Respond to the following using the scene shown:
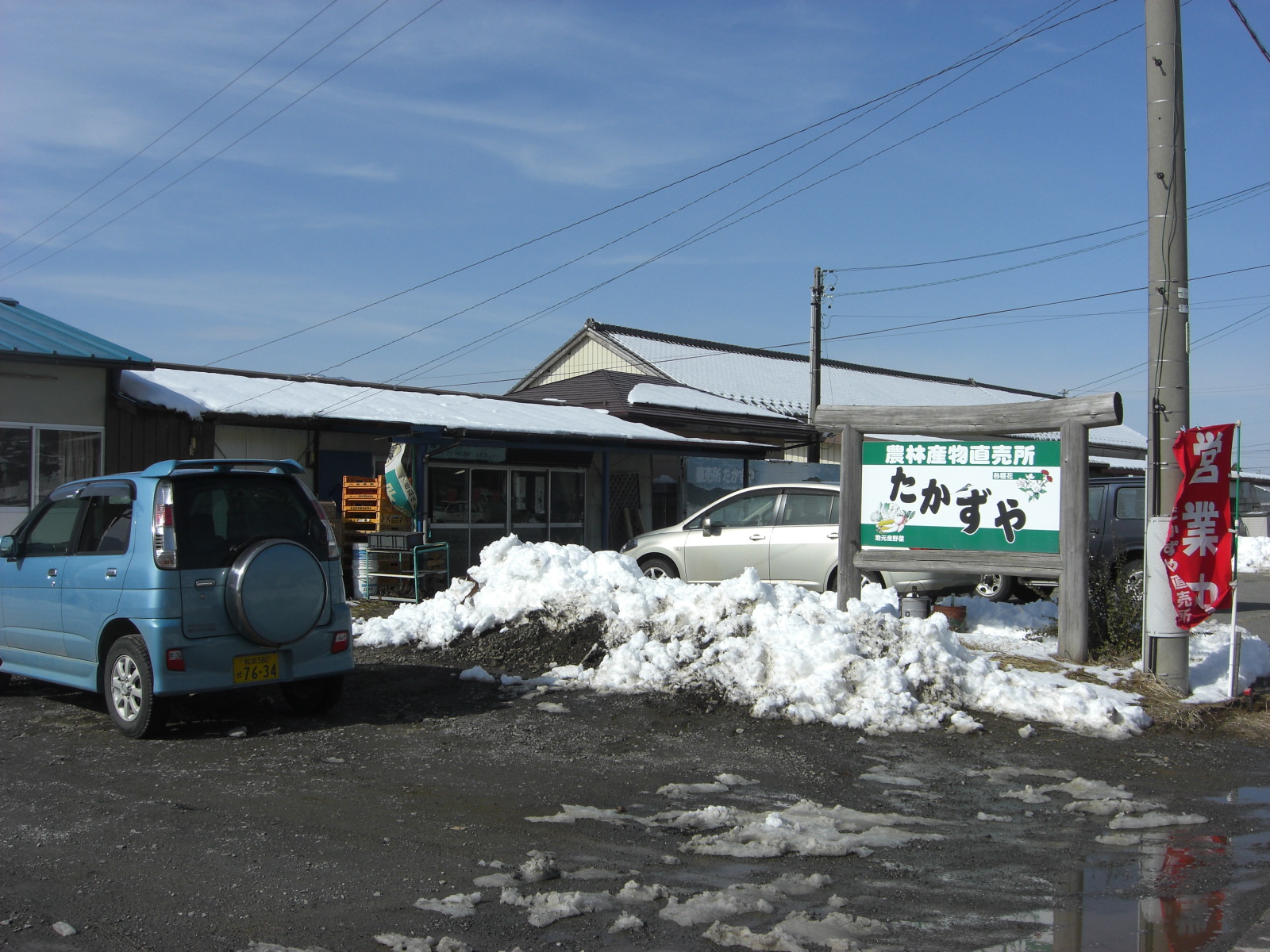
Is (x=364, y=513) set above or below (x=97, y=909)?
above

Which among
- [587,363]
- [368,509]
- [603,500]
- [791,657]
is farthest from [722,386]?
[791,657]

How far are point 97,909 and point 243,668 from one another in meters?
2.92

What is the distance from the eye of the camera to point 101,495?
7336 mm

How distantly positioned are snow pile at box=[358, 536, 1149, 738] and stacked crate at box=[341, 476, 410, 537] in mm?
5008

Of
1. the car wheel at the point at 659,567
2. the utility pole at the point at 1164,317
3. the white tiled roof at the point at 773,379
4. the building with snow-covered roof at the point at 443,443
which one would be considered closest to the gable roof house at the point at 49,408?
the building with snow-covered roof at the point at 443,443

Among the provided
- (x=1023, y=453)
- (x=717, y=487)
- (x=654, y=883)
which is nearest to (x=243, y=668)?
(x=654, y=883)

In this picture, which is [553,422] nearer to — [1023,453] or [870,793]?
[1023,453]

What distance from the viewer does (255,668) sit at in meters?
6.82

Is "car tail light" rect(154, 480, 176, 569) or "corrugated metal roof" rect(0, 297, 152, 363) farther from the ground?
"corrugated metal roof" rect(0, 297, 152, 363)

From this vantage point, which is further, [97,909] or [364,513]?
[364,513]

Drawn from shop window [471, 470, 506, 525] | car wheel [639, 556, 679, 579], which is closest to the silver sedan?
→ car wheel [639, 556, 679, 579]

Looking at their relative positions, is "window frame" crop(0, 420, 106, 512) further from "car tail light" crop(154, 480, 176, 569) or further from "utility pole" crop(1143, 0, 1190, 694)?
"utility pole" crop(1143, 0, 1190, 694)

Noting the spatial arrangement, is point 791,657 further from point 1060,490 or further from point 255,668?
point 255,668

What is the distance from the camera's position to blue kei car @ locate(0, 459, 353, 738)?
6.63m
